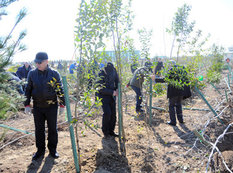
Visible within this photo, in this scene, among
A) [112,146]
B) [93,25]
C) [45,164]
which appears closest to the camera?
[93,25]

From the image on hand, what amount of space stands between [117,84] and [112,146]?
51.6 inches

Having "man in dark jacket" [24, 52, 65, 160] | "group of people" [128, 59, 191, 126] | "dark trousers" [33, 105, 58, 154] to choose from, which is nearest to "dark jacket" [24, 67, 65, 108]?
"man in dark jacket" [24, 52, 65, 160]

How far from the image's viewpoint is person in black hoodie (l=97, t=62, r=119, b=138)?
3.53 meters

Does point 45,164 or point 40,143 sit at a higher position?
point 40,143

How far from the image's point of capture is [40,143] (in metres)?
2.88

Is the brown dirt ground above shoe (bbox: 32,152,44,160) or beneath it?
beneath

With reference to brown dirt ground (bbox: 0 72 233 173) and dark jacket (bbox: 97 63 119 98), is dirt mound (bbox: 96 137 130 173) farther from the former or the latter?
dark jacket (bbox: 97 63 119 98)

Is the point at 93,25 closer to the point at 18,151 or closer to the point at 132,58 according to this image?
the point at 132,58

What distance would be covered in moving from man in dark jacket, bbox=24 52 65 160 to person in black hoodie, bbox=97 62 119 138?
981mm

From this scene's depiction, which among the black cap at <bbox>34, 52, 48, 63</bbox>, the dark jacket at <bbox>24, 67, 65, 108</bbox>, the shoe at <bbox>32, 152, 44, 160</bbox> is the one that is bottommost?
the shoe at <bbox>32, 152, 44, 160</bbox>

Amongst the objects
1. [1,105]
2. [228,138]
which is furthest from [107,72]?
[228,138]

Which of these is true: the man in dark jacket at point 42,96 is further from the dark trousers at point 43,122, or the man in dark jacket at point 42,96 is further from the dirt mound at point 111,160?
the dirt mound at point 111,160

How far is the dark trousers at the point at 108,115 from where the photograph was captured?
143 inches

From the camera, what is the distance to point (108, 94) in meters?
3.56
